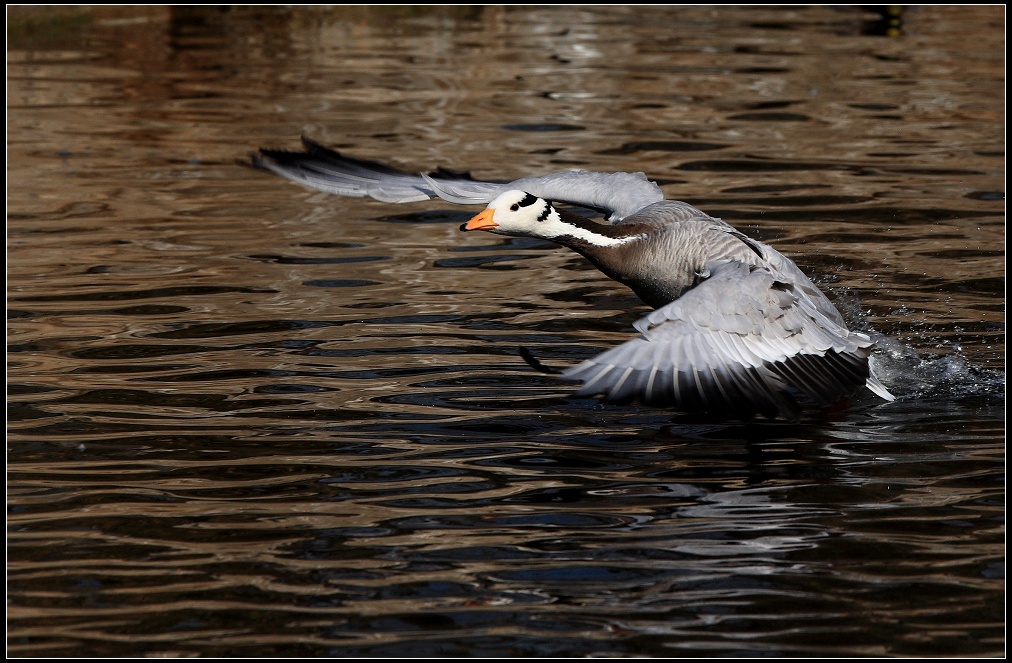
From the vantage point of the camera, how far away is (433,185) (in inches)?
369

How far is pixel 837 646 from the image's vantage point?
16.4 ft

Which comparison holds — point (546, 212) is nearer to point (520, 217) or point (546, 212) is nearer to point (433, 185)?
point (520, 217)

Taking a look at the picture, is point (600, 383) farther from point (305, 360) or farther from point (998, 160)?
point (998, 160)

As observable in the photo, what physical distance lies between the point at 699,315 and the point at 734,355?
284 mm

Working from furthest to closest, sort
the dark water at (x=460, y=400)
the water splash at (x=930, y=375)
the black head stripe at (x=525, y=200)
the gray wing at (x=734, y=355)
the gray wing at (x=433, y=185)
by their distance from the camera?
the gray wing at (x=433, y=185), the black head stripe at (x=525, y=200), the water splash at (x=930, y=375), the gray wing at (x=734, y=355), the dark water at (x=460, y=400)

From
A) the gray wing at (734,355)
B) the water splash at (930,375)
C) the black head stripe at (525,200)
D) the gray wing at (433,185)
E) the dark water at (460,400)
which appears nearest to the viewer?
the dark water at (460,400)

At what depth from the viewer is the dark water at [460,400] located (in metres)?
5.35

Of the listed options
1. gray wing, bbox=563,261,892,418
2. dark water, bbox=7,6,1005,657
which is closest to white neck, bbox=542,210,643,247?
gray wing, bbox=563,261,892,418

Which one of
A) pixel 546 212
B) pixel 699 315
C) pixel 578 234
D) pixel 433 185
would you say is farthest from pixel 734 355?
pixel 433 185

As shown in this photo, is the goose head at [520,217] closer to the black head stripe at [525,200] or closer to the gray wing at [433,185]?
the black head stripe at [525,200]

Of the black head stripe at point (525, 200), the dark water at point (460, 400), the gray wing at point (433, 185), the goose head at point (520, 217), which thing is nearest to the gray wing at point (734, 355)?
the dark water at point (460, 400)

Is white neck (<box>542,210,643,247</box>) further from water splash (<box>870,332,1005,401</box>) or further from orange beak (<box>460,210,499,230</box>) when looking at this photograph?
water splash (<box>870,332,1005,401</box>)

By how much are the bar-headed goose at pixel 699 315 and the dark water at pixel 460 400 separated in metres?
0.35

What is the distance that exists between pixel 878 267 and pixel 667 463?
4.22 m
